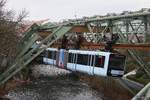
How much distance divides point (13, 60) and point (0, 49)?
4176 mm

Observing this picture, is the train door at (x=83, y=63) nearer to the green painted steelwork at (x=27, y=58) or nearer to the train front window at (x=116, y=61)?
the green painted steelwork at (x=27, y=58)

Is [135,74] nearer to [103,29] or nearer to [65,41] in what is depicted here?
[65,41]

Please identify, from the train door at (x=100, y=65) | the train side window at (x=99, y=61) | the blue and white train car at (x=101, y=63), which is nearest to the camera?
the blue and white train car at (x=101, y=63)

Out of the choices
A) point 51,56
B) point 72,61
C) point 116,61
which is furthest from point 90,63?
point 51,56

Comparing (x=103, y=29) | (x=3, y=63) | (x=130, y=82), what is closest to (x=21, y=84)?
(x=3, y=63)

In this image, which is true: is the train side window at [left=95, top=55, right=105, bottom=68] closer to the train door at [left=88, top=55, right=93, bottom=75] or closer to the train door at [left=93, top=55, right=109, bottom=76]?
the train door at [left=93, top=55, right=109, bottom=76]

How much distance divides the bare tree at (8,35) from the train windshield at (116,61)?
9.05 m

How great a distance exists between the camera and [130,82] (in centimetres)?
4297

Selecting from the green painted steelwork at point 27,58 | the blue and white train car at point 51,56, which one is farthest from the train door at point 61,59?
the green painted steelwork at point 27,58

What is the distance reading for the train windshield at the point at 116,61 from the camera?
3122cm

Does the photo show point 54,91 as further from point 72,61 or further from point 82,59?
point 82,59

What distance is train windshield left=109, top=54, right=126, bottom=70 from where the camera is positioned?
31.2 m

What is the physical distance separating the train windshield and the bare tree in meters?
9.05

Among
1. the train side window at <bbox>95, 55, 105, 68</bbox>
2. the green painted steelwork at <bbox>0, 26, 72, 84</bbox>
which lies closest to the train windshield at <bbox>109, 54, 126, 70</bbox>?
the train side window at <bbox>95, 55, 105, 68</bbox>
